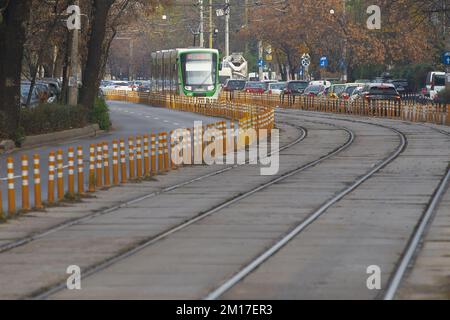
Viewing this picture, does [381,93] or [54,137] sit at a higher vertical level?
[381,93]

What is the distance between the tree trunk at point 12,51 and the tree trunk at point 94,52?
36.0 feet

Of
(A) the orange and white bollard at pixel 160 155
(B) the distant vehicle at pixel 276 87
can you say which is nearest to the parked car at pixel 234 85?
(B) the distant vehicle at pixel 276 87

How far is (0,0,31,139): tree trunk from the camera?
139 feet

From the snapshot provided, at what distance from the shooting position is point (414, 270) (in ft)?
50.8

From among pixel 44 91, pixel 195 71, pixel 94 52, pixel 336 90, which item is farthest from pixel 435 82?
pixel 94 52

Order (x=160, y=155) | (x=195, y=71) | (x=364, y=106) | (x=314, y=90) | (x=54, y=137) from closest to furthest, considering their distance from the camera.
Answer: (x=160, y=155)
(x=54, y=137)
(x=364, y=106)
(x=195, y=71)
(x=314, y=90)

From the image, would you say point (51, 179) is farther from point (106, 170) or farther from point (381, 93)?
point (381, 93)

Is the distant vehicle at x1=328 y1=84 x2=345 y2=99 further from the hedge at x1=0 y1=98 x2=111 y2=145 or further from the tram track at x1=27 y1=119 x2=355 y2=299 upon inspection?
the tram track at x1=27 y1=119 x2=355 y2=299

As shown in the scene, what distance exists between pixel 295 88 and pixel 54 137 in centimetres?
4725

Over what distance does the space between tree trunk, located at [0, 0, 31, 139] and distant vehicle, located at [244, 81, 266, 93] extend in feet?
176

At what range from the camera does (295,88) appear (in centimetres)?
9112

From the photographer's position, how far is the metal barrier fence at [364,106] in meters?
61.9

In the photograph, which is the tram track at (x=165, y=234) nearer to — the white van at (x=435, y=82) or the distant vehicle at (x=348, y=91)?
the distant vehicle at (x=348, y=91)

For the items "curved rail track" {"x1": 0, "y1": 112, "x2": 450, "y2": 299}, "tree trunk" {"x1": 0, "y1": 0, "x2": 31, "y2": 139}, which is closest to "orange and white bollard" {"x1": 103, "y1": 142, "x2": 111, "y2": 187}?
"curved rail track" {"x1": 0, "y1": 112, "x2": 450, "y2": 299}
